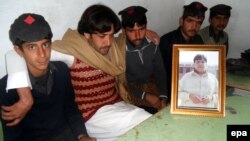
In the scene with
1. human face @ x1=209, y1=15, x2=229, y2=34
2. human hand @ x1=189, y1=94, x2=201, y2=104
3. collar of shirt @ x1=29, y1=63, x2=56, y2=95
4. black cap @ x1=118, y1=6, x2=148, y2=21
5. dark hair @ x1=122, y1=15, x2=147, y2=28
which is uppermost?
human face @ x1=209, y1=15, x2=229, y2=34

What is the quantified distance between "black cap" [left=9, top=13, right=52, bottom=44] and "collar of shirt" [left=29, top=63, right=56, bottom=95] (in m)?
0.21

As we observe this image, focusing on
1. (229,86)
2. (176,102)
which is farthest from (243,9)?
(176,102)

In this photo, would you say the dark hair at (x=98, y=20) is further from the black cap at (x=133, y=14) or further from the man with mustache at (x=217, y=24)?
the man with mustache at (x=217, y=24)

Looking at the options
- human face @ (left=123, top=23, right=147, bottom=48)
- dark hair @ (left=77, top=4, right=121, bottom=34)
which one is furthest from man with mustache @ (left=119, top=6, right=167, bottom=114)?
dark hair @ (left=77, top=4, right=121, bottom=34)

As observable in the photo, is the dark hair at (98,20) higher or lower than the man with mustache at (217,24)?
lower

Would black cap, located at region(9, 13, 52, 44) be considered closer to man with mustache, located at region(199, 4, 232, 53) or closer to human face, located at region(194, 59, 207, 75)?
human face, located at region(194, 59, 207, 75)

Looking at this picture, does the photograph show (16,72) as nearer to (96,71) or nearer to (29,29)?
(29,29)

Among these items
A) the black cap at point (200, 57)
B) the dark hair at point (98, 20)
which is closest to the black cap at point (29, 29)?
the dark hair at point (98, 20)

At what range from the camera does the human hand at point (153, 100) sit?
196 cm

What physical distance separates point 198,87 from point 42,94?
74 cm

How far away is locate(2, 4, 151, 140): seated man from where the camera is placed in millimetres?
1570

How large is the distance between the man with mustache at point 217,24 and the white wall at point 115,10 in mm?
376

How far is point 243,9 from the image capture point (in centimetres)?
307

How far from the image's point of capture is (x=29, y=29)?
123 centimetres
